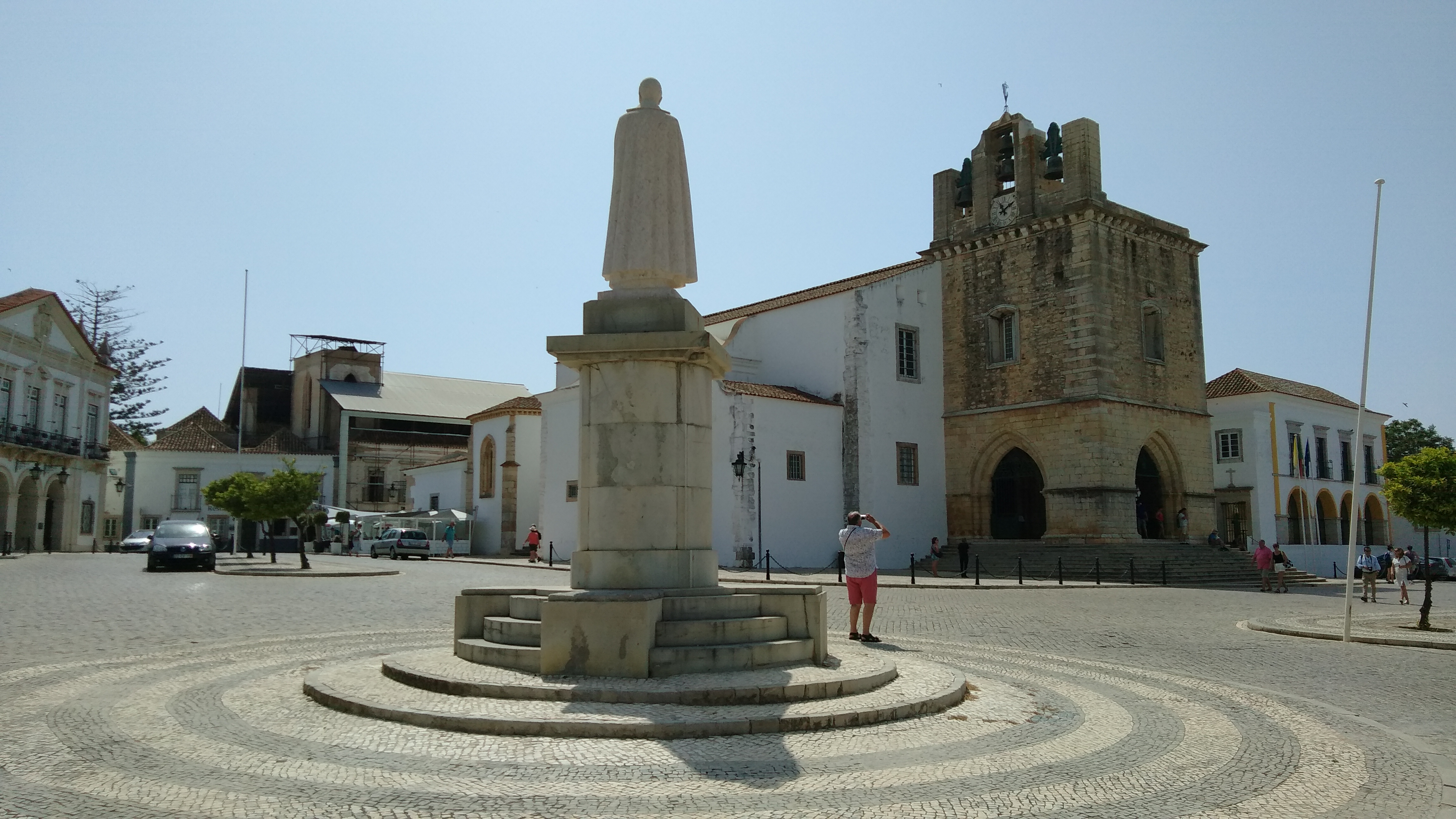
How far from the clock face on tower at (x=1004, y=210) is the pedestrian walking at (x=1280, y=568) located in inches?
533

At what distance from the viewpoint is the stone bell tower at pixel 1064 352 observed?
31.8 meters

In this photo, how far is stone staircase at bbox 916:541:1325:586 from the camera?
2880 centimetres

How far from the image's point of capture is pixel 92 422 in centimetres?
4500

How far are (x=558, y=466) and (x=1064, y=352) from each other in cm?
1804

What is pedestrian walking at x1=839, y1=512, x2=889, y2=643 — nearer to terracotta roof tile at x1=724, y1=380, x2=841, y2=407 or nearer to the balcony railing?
terracotta roof tile at x1=724, y1=380, x2=841, y2=407

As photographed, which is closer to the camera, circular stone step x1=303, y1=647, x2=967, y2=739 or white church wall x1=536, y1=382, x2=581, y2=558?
circular stone step x1=303, y1=647, x2=967, y2=739

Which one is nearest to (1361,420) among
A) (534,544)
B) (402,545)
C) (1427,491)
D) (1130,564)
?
(1427,491)

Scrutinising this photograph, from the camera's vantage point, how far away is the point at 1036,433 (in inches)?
1302

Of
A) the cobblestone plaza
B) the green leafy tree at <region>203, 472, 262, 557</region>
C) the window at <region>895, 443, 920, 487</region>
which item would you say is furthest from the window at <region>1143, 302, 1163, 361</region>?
the green leafy tree at <region>203, 472, 262, 557</region>

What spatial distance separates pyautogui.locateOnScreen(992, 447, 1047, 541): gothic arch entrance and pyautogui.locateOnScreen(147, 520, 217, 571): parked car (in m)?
24.0

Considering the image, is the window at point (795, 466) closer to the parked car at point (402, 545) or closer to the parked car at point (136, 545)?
the parked car at point (402, 545)

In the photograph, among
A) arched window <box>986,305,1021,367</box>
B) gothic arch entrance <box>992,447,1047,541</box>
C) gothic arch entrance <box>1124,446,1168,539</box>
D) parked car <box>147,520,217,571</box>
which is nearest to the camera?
parked car <box>147,520,217,571</box>

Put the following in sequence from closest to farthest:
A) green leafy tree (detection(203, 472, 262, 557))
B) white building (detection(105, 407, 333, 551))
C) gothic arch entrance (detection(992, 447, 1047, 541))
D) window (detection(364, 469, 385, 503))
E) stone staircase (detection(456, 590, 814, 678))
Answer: stone staircase (detection(456, 590, 814, 678))
green leafy tree (detection(203, 472, 262, 557))
gothic arch entrance (detection(992, 447, 1047, 541))
white building (detection(105, 407, 333, 551))
window (detection(364, 469, 385, 503))

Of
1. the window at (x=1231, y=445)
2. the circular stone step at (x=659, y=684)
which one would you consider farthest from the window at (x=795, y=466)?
the circular stone step at (x=659, y=684)
